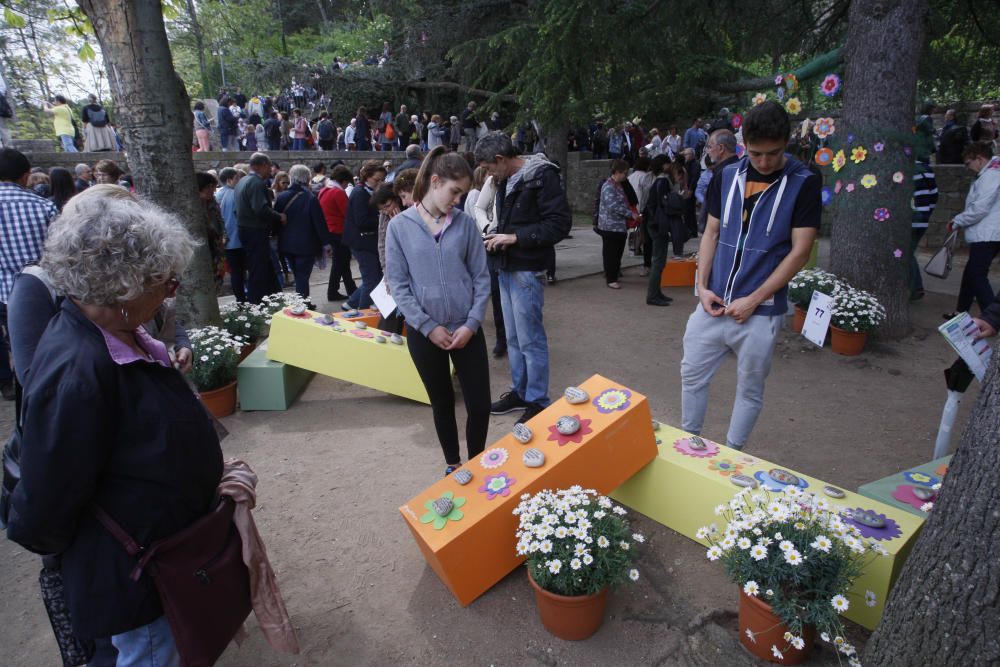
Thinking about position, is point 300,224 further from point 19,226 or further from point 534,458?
point 534,458

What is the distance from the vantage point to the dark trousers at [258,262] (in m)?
6.54

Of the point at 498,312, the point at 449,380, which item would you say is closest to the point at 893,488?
the point at 449,380

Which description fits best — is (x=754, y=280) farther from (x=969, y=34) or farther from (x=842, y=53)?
(x=969, y=34)

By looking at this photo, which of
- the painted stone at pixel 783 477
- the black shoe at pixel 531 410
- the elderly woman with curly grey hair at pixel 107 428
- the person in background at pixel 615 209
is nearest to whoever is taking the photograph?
the elderly woman with curly grey hair at pixel 107 428

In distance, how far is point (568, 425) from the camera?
263 centimetres

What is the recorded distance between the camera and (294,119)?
1803 centimetres

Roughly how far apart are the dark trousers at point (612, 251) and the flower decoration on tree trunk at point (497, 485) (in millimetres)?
5666

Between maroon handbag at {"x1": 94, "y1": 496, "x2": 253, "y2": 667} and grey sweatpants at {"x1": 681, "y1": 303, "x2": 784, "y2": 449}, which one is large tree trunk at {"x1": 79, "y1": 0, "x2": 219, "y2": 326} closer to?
maroon handbag at {"x1": 94, "y1": 496, "x2": 253, "y2": 667}

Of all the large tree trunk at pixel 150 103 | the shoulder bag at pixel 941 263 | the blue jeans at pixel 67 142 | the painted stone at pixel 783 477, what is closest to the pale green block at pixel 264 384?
the large tree trunk at pixel 150 103

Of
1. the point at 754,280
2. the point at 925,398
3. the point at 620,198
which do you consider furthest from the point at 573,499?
the point at 620,198

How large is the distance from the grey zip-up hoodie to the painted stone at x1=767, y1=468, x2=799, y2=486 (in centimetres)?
156

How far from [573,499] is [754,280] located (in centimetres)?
138

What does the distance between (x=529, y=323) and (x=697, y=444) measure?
60.5 inches

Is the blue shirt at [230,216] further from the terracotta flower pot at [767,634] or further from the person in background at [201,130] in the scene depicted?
the person in background at [201,130]
